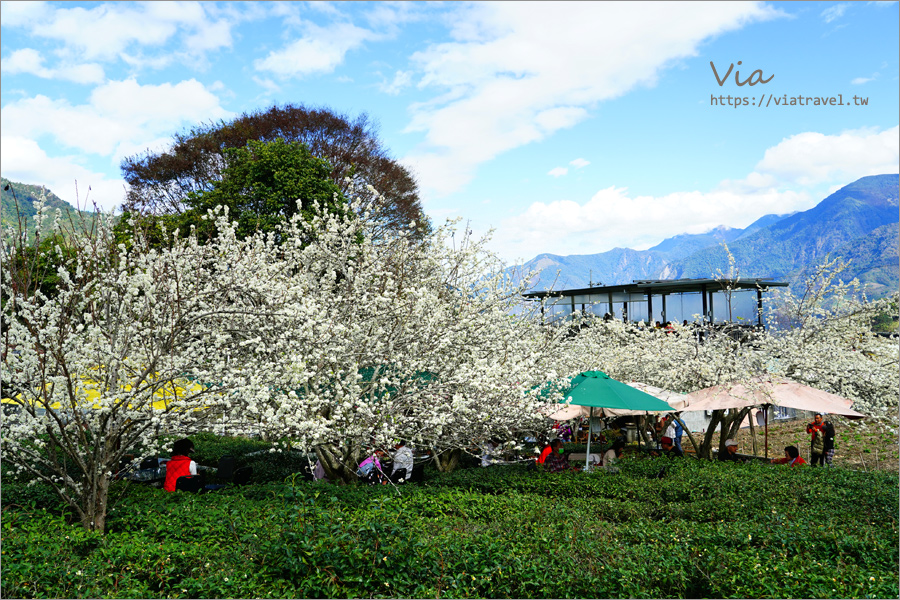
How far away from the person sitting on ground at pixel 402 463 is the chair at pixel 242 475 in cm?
263

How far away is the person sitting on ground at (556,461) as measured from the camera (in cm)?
1156

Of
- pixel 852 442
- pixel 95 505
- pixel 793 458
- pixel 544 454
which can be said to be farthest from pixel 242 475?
pixel 852 442

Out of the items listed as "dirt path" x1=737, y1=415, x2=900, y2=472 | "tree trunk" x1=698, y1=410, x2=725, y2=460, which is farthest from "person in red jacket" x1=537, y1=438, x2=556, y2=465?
"dirt path" x1=737, y1=415, x2=900, y2=472

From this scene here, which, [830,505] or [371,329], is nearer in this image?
[830,505]

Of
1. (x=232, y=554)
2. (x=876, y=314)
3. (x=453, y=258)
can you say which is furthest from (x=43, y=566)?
(x=876, y=314)

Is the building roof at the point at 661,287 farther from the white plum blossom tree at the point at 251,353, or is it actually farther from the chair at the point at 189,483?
the chair at the point at 189,483

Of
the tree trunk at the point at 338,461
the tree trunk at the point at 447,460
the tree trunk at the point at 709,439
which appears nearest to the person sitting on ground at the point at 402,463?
the tree trunk at the point at 338,461

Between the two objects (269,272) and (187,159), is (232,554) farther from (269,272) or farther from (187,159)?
(187,159)

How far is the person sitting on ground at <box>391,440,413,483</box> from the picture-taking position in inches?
381

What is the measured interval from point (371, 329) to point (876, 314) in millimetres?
14550

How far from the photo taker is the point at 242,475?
1013 cm

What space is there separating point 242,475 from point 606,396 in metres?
6.74

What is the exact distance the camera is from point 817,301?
1535cm

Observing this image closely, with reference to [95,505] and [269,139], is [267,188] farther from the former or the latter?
[95,505]
